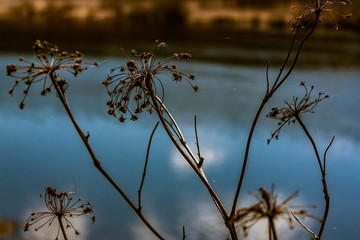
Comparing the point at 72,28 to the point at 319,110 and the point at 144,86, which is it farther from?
the point at 144,86

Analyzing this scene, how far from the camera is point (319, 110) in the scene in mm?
3438

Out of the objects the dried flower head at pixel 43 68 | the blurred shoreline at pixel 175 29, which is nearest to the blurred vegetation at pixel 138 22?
the blurred shoreline at pixel 175 29

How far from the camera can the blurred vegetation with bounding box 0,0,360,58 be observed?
14.3 ft

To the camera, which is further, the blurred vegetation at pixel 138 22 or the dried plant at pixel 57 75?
the blurred vegetation at pixel 138 22

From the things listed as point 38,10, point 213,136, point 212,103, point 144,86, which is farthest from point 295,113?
point 38,10

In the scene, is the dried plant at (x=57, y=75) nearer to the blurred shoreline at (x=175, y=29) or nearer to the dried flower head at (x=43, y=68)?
the dried flower head at (x=43, y=68)

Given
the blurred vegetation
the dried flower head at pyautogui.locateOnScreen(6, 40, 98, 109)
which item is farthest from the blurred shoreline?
the dried flower head at pyautogui.locateOnScreen(6, 40, 98, 109)

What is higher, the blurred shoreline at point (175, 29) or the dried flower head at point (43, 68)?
the blurred shoreline at point (175, 29)

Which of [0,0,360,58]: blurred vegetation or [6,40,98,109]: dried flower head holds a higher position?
[0,0,360,58]: blurred vegetation

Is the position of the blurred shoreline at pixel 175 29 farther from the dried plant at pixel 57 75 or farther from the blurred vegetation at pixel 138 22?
the dried plant at pixel 57 75

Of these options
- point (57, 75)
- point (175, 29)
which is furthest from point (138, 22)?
point (57, 75)

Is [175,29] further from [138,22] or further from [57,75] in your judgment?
[57,75]

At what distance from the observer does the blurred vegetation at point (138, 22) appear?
4348mm

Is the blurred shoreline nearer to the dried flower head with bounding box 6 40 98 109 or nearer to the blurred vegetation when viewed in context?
the blurred vegetation
